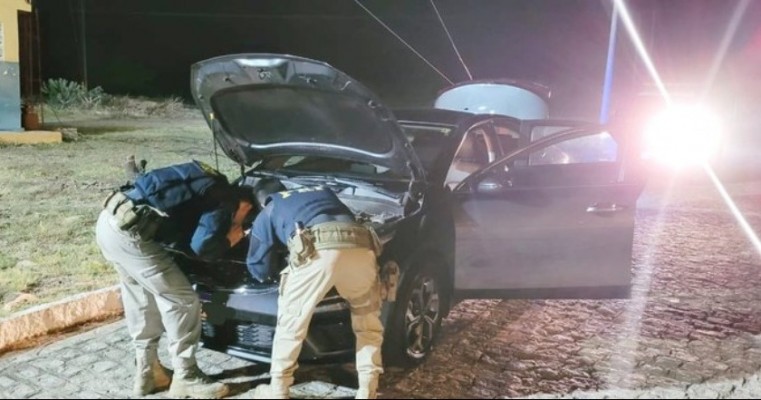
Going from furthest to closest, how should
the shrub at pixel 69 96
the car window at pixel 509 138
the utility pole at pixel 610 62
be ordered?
the shrub at pixel 69 96, the utility pole at pixel 610 62, the car window at pixel 509 138

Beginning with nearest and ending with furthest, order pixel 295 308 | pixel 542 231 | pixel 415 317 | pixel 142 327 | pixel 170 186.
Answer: pixel 295 308 < pixel 170 186 < pixel 142 327 < pixel 415 317 < pixel 542 231

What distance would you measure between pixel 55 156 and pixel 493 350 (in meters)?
9.20

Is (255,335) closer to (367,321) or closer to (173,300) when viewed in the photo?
(173,300)

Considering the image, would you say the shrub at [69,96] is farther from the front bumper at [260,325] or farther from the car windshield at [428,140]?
the front bumper at [260,325]

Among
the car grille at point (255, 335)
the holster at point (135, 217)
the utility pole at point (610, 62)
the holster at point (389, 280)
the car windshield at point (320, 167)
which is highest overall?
the utility pole at point (610, 62)

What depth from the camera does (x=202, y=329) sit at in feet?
12.7

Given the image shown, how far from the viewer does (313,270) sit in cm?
335

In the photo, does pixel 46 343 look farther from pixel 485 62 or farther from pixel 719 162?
pixel 485 62

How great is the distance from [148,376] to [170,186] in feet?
3.37

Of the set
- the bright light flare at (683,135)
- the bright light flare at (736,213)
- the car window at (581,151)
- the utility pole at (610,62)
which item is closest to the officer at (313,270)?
the car window at (581,151)

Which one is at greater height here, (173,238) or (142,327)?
(173,238)

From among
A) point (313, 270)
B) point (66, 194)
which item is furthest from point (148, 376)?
point (66, 194)

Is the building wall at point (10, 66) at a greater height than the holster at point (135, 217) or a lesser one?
greater

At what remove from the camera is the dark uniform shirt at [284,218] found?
135 inches
